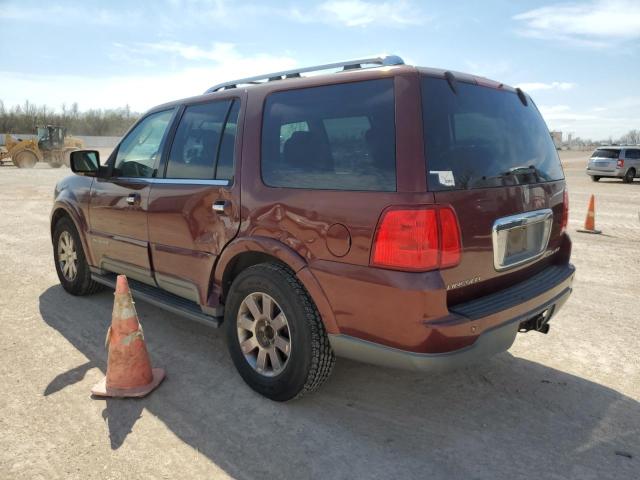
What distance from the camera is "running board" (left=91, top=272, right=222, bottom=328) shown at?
3.38 m

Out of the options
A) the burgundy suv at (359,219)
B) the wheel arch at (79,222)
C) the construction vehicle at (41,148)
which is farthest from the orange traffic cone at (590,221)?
the construction vehicle at (41,148)

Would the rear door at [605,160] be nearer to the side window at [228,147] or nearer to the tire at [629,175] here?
the tire at [629,175]

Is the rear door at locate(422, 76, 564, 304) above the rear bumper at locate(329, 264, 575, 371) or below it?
above

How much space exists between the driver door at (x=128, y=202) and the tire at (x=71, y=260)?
16.4 inches

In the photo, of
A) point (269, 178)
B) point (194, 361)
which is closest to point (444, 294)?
point (269, 178)

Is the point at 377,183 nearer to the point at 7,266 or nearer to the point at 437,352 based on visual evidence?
the point at 437,352

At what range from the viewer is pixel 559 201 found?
10.7 feet

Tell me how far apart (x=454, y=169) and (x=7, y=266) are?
608 centimetres

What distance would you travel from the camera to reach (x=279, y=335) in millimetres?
2939

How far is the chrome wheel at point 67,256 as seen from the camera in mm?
4965

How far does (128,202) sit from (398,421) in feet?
8.77

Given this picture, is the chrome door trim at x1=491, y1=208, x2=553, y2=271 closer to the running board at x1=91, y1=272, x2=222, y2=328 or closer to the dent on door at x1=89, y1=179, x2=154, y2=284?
the running board at x1=91, y1=272, x2=222, y2=328

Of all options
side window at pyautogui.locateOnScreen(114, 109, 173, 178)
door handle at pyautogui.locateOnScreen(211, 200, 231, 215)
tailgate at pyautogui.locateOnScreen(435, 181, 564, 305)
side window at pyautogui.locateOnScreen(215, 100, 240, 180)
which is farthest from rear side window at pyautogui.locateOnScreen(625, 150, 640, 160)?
door handle at pyautogui.locateOnScreen(211, 200, 231, 215)

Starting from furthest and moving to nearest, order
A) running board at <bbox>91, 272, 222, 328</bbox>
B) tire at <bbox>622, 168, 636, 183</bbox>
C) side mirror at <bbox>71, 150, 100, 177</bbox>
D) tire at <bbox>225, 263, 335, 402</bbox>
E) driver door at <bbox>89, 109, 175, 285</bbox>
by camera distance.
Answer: tire at <bbox>622, 168, 636, 183</bbox> → side mirror at <bbox>71, 150, 100, 177</bbox> → driver door at <bbox>89, 109, 175, 285</bbox> → running board at <bbox>91, 272, 222, 328</bbox> → tire at <bbox>225, 263, 335, 402</bbox>
